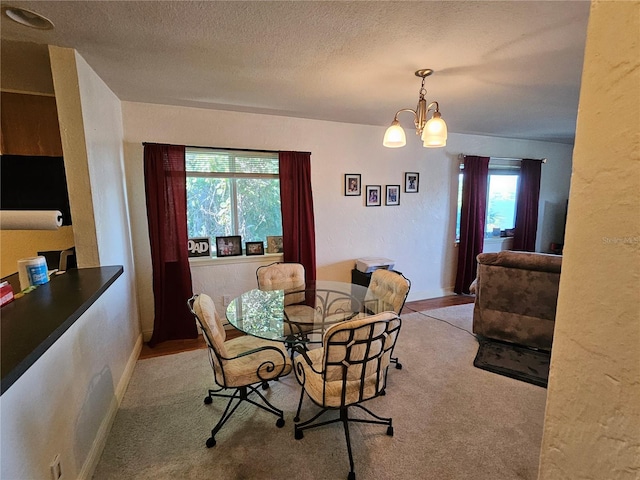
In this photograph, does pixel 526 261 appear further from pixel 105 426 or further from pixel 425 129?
pixel 105 426

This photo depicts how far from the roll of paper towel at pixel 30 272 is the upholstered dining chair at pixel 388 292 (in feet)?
6.77

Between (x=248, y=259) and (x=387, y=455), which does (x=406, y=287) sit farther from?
(x=248, y=259)

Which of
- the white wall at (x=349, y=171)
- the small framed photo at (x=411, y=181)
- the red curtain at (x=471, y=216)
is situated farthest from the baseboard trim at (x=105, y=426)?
the red curtain at (x=471, y=216)

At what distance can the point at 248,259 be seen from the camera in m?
3.39

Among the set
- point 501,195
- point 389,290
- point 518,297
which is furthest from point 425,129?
point 501,195

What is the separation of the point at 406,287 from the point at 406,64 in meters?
1.53

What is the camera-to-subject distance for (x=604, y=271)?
0.47 metres

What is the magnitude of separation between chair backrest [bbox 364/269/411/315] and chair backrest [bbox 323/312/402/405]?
521 mm

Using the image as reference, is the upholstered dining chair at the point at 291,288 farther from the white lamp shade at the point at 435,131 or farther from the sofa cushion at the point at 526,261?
the sofa cushion at the point at 526,261

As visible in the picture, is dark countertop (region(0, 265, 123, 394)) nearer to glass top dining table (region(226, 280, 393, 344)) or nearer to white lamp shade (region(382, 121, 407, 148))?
glass top dining table (region(226, 280, 393, 344))

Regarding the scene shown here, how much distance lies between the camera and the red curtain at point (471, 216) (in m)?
4.35

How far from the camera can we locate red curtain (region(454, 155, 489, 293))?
4.35 m

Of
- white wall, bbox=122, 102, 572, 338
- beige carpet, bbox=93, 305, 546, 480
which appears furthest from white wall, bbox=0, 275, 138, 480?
white wall, bbox=122, 102, 572, 338

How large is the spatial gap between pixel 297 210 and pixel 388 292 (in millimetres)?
1483
